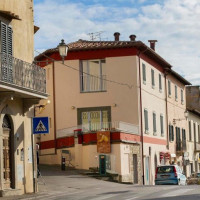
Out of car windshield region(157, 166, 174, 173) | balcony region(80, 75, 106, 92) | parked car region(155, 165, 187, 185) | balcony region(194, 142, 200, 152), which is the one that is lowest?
parked car region(155, 165, 187, 185)

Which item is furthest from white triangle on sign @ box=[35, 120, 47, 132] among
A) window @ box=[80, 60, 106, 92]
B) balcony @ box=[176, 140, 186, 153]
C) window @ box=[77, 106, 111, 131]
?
balcony @ box=[176, 140, 186, 153]

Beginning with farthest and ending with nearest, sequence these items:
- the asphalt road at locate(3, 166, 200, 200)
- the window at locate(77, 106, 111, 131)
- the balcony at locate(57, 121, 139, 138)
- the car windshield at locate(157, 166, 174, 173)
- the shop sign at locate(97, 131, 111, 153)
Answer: the window at locate(77, 106, 111, 131), the balcony at locate(57, 121, 139, 138), the shop sign at locate(97, 131, 111, 153), the car windshield at locate(157, 166, 174, 173), the asphalt road at locate(3, 166, 200, 200)

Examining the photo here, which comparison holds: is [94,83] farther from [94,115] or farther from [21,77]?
[21,77]

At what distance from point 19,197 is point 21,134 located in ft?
10.3

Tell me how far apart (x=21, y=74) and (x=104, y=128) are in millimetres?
16382

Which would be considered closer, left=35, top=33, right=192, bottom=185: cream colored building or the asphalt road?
the asphalt road

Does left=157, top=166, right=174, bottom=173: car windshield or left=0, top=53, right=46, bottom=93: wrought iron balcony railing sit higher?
left=0, top=53, right=46, bottom=93: wrought iron balcony railing

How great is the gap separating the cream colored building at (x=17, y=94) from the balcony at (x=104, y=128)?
1242 centimetres

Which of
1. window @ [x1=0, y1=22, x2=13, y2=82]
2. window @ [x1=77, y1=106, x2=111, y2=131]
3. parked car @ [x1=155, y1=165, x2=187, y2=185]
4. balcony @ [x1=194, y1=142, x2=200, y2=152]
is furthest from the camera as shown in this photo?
balcony @ [x1=194, y1=142, x2=200, y2=152]

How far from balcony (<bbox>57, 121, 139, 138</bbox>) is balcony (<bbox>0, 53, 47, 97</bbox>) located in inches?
515

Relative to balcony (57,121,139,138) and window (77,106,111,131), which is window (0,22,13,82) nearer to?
balcony (57,121,139,138)

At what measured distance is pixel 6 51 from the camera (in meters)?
22.0

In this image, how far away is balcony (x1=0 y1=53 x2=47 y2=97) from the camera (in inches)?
808

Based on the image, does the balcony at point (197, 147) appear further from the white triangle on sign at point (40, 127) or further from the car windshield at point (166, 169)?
the white triangle on sign at point (40, 127)
